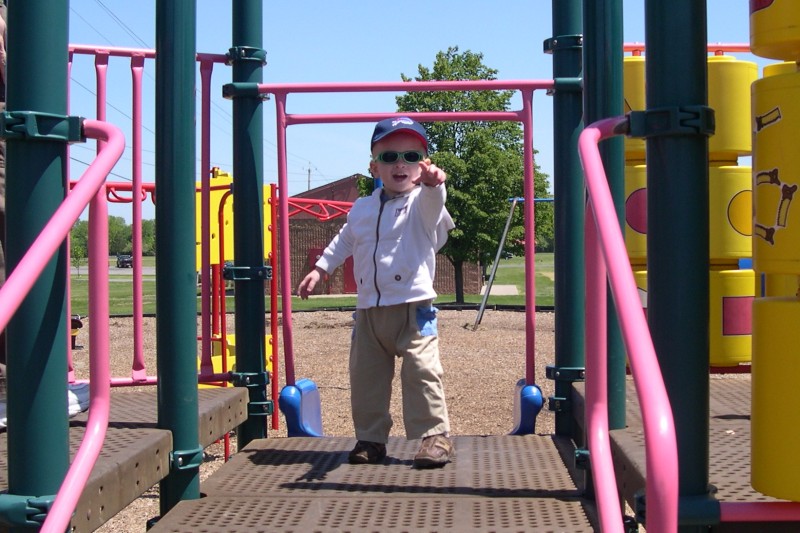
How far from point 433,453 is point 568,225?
1119 mm

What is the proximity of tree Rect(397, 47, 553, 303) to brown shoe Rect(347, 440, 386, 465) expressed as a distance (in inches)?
890

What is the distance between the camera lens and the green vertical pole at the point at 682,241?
1.68 m

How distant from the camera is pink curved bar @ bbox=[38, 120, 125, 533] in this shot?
1.66 m

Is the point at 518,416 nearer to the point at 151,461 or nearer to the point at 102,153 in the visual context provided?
the point at 151,461

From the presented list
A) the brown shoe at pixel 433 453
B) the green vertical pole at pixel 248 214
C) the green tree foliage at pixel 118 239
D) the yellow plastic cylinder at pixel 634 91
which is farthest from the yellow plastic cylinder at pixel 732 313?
the green tree foliage at pixel 118 239

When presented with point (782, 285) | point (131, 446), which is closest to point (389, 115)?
point (131, 446)

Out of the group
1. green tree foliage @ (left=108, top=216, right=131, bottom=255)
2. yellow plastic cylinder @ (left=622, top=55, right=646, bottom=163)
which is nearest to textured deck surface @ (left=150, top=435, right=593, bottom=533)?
yellow plastic cylinder @ (left=622, top=55, right=646, bottom=163)

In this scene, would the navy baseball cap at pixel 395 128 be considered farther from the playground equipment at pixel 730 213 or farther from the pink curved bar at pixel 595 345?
the pink curved bar at pixel 595 345

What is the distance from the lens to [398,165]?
3.25 meters

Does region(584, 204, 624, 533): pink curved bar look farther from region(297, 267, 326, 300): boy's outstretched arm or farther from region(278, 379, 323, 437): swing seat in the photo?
region(278, 379, 323, 437): swing seat

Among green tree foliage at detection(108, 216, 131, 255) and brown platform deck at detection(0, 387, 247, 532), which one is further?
green tree foliage at detection(108, 216, 131, 255)

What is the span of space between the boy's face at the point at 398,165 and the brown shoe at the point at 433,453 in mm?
868

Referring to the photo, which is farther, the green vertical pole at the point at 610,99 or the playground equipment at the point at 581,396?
the green vertical pole at the point at 610,99

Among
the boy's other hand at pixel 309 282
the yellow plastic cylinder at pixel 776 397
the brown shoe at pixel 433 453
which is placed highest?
the boy's other hand at pixel 309 282
